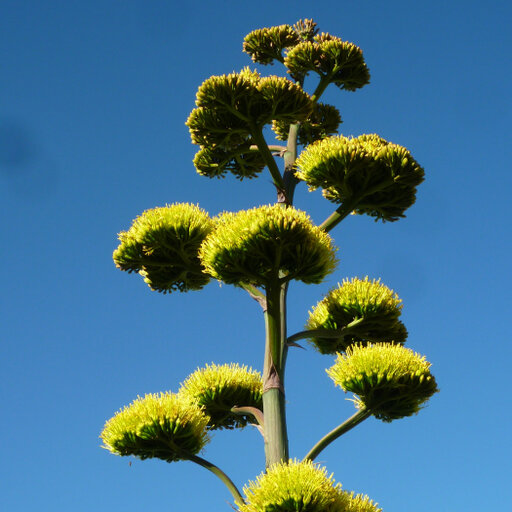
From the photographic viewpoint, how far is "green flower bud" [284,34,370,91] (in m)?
9.45

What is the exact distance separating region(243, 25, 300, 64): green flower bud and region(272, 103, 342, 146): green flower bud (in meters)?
1.31

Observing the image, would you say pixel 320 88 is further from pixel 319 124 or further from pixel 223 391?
pixel 223 391

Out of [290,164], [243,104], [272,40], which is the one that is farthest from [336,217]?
[272,40]

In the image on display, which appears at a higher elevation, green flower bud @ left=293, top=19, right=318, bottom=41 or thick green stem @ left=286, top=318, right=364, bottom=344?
green flower bud @ left=293, top=19, right=318, bottom=41

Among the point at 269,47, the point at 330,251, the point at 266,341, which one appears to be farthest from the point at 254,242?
the point at 269,47

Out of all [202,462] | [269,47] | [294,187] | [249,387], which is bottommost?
[202,462]

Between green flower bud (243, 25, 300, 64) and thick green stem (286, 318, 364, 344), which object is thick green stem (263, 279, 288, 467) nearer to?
thick green stem (286, 318, 364, 344)

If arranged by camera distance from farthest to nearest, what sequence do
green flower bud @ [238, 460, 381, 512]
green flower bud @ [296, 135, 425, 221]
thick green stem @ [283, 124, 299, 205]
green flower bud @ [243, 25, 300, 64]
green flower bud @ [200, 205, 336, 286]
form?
green flower bud @ [243, 25, 300, 64] < thick green stem @ [283, 124, 299, 205] < green flower bud @ [296, 135, 425, 221] < green flower bud @ [200, 205, 336, 286] < green flower bud @ [238, 460, 381, 512]

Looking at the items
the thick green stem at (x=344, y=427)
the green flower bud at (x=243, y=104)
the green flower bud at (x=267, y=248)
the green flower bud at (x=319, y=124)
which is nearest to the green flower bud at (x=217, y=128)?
the green flower bud at (x=243, y=104)

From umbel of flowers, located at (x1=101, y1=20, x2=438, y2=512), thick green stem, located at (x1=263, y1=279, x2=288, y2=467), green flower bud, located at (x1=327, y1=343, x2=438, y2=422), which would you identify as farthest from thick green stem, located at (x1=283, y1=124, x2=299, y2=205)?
green flower bud, located at (x1=327, y1=343, x2=438, y2=422)

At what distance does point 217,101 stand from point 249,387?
3.67 meters

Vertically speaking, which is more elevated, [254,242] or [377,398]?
[254,242]

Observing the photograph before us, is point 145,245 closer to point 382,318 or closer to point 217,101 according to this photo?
point 217,101

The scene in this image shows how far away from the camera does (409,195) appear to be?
312 inches
